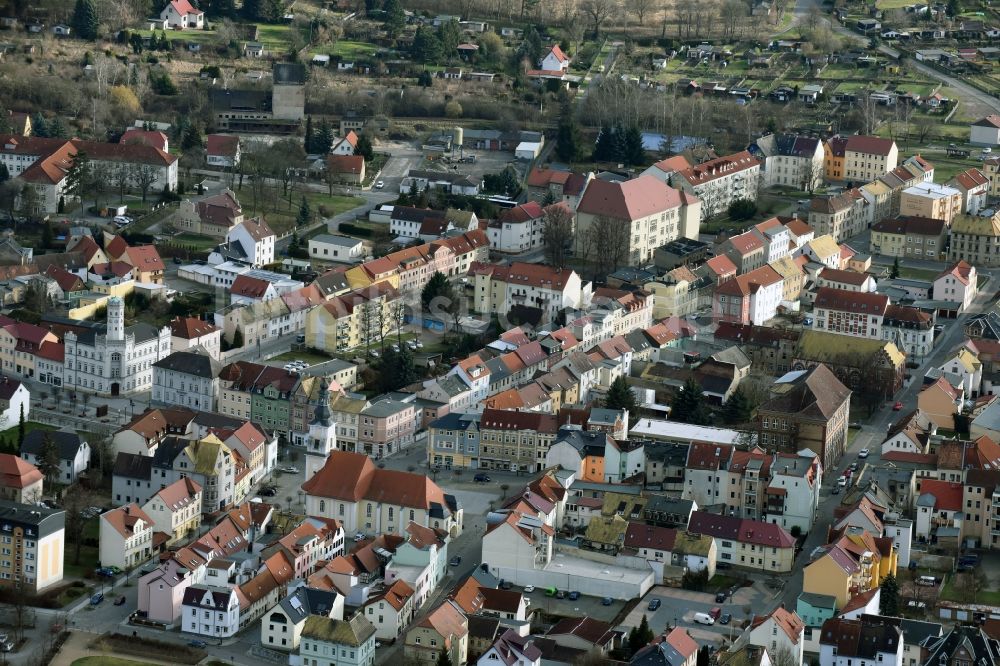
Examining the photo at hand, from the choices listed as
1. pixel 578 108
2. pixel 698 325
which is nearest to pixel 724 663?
pixel 698 325

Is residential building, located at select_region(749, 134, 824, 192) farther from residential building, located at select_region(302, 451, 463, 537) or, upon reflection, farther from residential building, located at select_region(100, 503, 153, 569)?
residential building, located at select_region(100, 503, 153, 569)

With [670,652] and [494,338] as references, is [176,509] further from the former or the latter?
[494,338]

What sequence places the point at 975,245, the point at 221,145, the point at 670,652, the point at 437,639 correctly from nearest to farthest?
the point at 670,652
the point at 437,639
the point at 975,245
the point at 221,145

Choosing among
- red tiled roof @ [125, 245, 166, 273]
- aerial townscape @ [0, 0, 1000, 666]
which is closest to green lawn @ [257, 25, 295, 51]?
aerial townscape @ [0, 0, 1000, 666]

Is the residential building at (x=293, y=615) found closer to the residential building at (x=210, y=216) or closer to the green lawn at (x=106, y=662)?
the green lawn at (x=106, y=662)

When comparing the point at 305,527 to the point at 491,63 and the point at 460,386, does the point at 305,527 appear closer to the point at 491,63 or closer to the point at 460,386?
the point at 460,386

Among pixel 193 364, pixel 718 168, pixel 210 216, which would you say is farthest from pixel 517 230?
pixel 193 364

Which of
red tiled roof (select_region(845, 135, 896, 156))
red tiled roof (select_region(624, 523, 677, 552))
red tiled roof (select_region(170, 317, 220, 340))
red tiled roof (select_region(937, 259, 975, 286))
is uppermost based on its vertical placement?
red tiled roof (select_region(845, 135, 896, 156))

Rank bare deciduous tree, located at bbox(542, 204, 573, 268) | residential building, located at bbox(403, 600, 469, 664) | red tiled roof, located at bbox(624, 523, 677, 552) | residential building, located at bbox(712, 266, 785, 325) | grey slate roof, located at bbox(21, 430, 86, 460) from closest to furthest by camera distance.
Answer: residential building, located at bbox(403, 600, 469, 664), red tiled roof, located at bbox(624, 523, 677, 552), grey slate roof, located at bbox(21, 430, 86, 460), residential building, located at bbox(712, 266, 785, 325), bare deciduous tree, located at bbox(542, 204, 573, 268)
